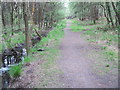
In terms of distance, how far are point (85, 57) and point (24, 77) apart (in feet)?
12.5

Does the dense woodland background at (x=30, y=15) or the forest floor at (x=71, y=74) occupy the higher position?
the dense woodland background at (x=30, y=15)

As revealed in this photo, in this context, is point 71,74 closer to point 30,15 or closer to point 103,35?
point 30,15

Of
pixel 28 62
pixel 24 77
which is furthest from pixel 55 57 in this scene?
pixel 24 77

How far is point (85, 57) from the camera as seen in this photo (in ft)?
30.1

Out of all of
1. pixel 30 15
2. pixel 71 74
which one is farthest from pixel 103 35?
pixel 71 74

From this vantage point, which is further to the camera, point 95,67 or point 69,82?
point 95,67

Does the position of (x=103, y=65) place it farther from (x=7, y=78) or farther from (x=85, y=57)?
(x=7, y=78)

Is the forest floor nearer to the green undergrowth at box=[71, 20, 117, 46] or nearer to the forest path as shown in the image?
the forest path

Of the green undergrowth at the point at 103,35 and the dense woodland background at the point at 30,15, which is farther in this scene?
the green undergrowth at the point at 103,35

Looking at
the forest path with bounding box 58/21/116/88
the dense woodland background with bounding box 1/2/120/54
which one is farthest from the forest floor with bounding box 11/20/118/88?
the dense woodland background with bounding box 1/2/120/54

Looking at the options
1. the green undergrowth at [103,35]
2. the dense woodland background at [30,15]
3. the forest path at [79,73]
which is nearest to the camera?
the forest path at [79,73]

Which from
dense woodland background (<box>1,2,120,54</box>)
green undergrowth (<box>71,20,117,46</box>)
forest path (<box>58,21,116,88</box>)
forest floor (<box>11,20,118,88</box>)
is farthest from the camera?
green undergrowth (<box>71,20,117,46</box>)

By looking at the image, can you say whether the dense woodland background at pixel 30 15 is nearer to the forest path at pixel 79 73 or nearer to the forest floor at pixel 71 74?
the forest floor at pixel 71 74

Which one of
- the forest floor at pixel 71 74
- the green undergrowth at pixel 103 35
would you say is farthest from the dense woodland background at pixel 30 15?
the forest floor at pixel 71 74
